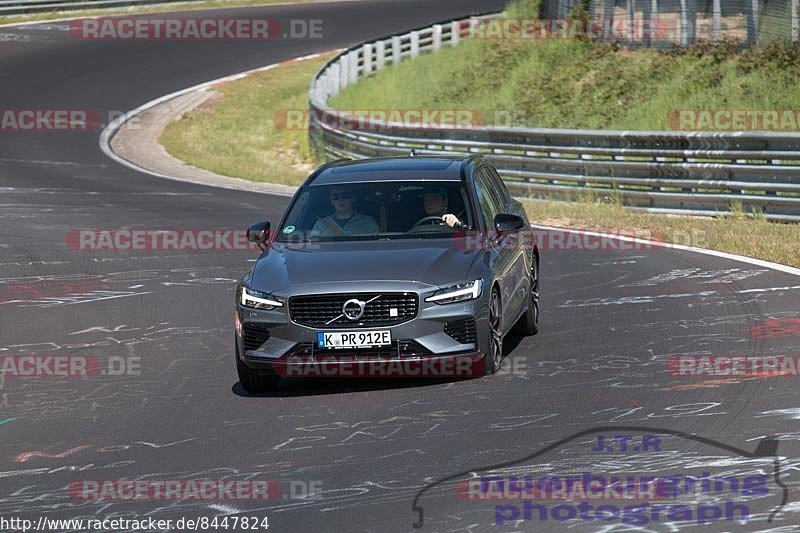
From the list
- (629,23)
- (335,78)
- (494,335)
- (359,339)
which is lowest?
(335,78)

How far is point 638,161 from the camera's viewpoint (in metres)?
21.4

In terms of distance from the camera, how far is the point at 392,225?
439 inches

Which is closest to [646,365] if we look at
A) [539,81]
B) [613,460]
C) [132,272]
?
[613,460]

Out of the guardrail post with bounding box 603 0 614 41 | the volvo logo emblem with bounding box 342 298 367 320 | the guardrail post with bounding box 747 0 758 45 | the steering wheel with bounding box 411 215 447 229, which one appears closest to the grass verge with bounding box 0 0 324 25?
the guardrail post with bounding box 603 0 614 41

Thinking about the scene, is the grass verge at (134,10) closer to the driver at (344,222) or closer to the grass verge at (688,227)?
the grass verge at (688,227)

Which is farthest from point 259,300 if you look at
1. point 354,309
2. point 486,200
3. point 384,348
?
point 486,200

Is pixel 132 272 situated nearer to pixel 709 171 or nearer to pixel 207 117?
pixel 709 171

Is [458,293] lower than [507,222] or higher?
lower

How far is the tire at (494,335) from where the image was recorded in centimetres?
1018

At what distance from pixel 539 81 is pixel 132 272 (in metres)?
17.8

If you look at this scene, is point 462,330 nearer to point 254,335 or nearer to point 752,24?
point 254,335

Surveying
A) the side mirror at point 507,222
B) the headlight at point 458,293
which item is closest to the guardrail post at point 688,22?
the side mirror at point 507,222

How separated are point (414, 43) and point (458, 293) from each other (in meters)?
30.9

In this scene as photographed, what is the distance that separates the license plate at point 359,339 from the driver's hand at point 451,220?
5.35ft
